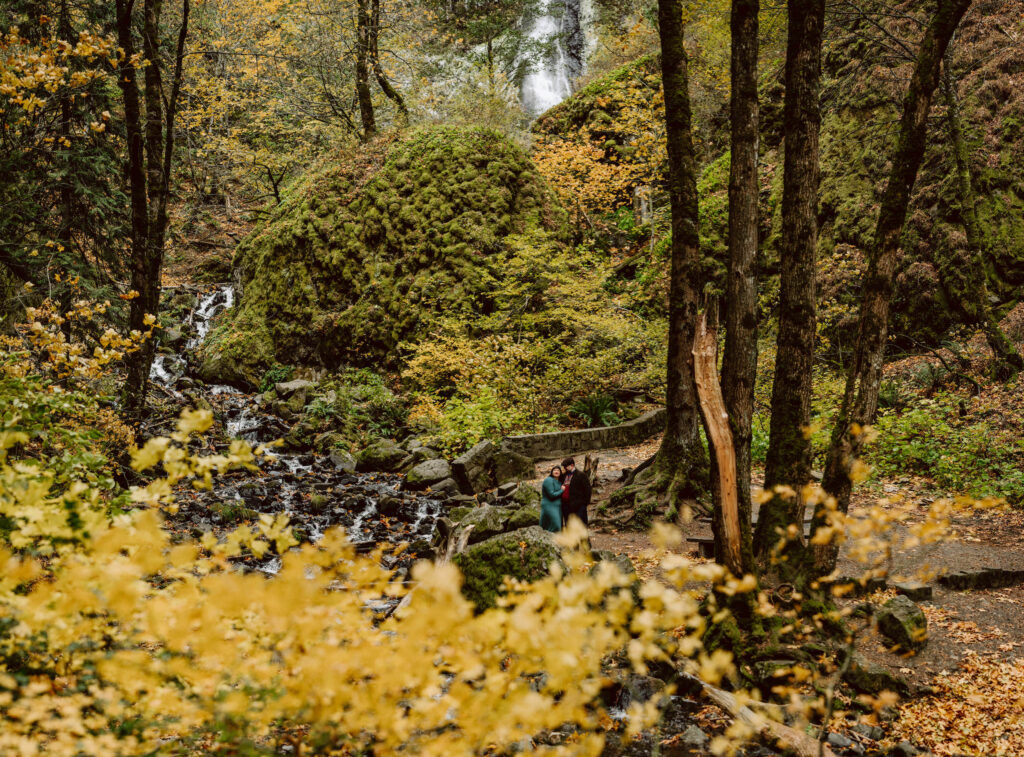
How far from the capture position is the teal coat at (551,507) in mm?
6902

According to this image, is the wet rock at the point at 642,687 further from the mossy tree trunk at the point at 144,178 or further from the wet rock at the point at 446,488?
the mossy tree trunk at the point at 144,178

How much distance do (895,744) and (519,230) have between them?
15.5 m

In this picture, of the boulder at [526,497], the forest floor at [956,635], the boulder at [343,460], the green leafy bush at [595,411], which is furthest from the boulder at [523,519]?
the green leafy bush at [595,411]

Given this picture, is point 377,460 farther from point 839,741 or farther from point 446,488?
point 839,741

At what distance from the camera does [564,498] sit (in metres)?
7.05

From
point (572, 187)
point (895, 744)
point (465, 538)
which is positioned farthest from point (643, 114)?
point (895, 744)

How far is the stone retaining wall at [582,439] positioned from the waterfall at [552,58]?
2098cm

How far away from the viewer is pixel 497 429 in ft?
42.3

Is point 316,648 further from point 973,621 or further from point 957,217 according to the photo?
point 957,217

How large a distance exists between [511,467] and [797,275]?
711 centimetres

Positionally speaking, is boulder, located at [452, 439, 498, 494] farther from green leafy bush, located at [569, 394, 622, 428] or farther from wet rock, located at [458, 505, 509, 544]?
green leafy bush, located at [569, 394, 622, 428]

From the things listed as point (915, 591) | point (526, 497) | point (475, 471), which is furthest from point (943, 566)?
point (475, 471)

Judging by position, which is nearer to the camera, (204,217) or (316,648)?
(316,648)

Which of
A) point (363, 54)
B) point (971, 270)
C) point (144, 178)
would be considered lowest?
point (971, 270)
